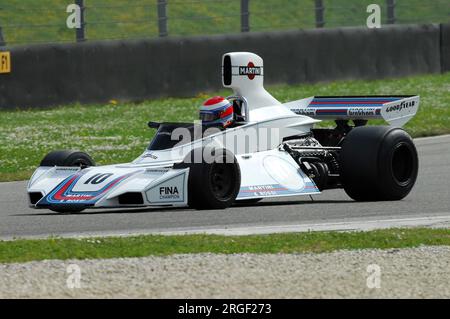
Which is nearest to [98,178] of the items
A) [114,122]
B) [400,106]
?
[400,106]

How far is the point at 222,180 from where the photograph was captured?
1145 centimetres

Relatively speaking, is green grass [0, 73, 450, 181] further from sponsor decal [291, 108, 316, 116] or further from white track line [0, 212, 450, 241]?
white track line [0, 212, 450, 241]

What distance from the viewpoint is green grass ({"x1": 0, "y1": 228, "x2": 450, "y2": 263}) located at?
347 inches

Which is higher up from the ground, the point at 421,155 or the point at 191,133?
the point at 191,133

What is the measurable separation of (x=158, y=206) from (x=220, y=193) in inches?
34.7

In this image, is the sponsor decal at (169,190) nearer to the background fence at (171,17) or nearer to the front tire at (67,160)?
the front tire at (67,160)

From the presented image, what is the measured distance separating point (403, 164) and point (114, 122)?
801 centimetres

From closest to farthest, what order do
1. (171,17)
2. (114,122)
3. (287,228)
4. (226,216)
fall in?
(287,228)
(226,216)
(114,122)
(171,17)

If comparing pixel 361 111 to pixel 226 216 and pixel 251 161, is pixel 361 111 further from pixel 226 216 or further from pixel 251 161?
pixel 226 216

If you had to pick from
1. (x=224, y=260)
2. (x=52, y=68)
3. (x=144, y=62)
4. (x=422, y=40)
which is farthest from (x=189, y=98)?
(x=224, y=260)

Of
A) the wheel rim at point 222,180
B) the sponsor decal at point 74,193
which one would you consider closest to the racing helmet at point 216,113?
the wheel rim at point 222,180

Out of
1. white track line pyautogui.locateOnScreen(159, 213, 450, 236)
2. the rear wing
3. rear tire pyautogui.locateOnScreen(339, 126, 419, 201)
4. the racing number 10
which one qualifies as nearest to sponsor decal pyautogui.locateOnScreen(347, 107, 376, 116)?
the rear wing
